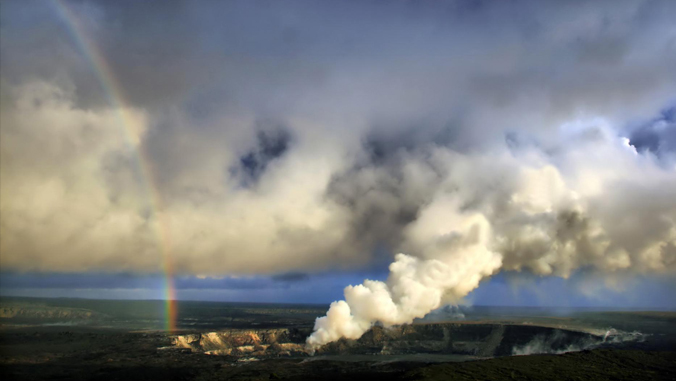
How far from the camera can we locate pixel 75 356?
9700cm

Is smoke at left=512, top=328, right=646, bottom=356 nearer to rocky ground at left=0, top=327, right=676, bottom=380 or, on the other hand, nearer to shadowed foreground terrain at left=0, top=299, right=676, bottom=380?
shadowed foreground terrain at left=0, top=299, right=676, bottom=380

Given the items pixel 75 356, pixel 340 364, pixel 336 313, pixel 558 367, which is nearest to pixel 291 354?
pixel 336 313

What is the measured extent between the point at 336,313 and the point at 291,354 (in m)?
15.5

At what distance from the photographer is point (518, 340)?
128 metres

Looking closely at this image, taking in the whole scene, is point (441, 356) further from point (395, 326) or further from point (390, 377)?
point (390, 377)

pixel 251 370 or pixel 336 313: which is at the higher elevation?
pixel 336 313

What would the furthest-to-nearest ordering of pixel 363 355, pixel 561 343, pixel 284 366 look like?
pixel 561 343 → pixel 363 355 → pixel 284 366

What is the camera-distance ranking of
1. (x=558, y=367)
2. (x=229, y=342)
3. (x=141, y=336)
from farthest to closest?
(x=141, y=336)
(x=229, y=342)
(x=558, y=367)

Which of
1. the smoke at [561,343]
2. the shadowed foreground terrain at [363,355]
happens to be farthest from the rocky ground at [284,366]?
the smoke at [561,343]

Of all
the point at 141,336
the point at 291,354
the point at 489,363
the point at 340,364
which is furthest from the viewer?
the point at 141,336

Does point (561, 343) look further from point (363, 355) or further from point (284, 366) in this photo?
point (284, 366)

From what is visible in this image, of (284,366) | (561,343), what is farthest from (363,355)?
(561,343)

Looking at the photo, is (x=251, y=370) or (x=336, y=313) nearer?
(x=251, y=370)

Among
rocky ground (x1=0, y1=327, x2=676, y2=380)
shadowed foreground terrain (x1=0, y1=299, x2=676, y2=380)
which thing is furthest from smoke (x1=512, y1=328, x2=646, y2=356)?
rocky ground (x1=0, y1=327, x2=676, y2=380)
